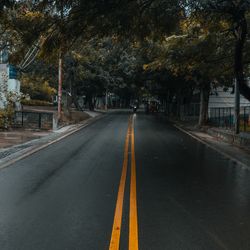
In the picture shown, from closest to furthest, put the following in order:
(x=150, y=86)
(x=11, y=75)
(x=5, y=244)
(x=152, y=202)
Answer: (x=5, y=244) < (x=152, y=202) < (x=11, y=75) < (x=150, y=86)

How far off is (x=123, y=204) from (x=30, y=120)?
2448 centimetres

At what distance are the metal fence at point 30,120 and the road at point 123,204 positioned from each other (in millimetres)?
15352

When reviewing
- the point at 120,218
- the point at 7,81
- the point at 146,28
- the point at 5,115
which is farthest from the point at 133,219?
the point at 7,81

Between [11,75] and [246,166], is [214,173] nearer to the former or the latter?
[246,166]

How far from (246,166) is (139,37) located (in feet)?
18.7

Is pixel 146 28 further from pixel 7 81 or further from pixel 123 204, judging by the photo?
pixel 7 81

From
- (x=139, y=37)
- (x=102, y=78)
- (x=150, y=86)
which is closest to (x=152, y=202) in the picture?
(x=139, y=37)

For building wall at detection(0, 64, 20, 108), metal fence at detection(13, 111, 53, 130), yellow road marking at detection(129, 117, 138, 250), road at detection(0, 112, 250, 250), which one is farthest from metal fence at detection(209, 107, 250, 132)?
yellow road marking at detection(129, 117, 138, 250)

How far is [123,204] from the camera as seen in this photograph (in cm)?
920

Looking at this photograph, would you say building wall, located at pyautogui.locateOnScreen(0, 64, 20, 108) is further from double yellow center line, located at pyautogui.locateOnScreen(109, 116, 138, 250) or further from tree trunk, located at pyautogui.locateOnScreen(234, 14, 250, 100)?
double yellow center line, located at pyautogui.locateOnScreen(109, 116, 138, 250)

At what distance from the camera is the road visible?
685cm

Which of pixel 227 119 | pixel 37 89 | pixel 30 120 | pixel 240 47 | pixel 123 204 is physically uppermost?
pixel 240 47

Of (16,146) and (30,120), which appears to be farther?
(30,120)

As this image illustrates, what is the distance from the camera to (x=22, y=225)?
25.0 feet
